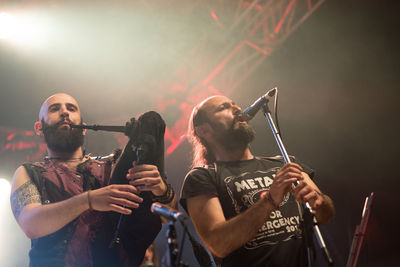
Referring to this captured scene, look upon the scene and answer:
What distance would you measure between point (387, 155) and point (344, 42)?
4.62 feet

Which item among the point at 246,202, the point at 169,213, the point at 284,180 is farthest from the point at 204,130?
the point at 169,213

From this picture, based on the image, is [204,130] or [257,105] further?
[204,130]

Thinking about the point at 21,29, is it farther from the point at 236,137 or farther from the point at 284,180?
the point at 284,180

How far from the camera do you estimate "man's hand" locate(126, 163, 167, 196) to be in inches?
61.7

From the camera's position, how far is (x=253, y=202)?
2.00 metres

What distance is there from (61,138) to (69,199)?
68cm

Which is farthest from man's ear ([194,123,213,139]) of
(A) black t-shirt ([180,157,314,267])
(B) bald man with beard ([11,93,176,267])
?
(B) bald man with beard ([11,93,176,267])

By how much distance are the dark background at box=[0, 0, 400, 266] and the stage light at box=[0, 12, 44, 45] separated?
0.17m

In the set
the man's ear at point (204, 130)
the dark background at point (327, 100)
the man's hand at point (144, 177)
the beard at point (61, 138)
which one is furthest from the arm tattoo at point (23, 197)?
the dark background at point (327, 100)

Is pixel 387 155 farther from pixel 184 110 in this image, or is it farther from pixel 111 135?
pixel 111 135

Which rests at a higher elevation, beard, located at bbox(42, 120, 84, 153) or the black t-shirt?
beard, located at bbox(42, 120, 84, 153)

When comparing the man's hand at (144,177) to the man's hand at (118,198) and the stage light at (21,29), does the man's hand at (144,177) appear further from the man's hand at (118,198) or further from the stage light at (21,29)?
the stage light at (21,29)

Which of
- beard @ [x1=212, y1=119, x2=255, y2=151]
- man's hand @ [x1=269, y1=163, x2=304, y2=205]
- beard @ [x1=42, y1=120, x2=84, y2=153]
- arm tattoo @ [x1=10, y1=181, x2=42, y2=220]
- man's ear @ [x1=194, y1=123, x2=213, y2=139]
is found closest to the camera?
man's hand @ [x1=269, y1=163, x2=304, y2=205]

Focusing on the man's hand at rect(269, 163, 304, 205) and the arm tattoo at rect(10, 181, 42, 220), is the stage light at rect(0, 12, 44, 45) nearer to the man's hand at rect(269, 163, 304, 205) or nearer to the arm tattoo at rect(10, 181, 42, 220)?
the arm tattoo at rect(10, 181, 42, 220)
